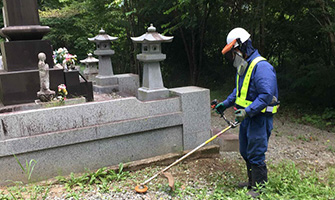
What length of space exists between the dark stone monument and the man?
136 inches

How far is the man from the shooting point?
3.60 metres

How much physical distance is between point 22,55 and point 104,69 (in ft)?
7.65

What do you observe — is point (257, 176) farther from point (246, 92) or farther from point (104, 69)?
point (104, 69)

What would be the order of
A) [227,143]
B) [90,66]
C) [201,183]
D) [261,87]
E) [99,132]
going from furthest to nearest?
[90,66], [227,143], [99,132], [201,183], [261,87]

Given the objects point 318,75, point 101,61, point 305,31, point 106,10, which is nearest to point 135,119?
point 101,61

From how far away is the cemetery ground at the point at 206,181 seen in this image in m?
3.89

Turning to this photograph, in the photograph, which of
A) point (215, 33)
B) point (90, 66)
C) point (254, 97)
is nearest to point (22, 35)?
point (90, 66)

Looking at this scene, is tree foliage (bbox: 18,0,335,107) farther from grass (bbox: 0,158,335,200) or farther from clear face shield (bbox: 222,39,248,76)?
grass (bbox: 0,158,335,200)

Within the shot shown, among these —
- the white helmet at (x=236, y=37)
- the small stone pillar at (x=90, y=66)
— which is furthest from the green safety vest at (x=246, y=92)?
the small stone pillar at (x=90, y=66)

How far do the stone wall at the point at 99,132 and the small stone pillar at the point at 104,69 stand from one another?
268 centimetres

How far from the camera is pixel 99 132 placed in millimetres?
4598

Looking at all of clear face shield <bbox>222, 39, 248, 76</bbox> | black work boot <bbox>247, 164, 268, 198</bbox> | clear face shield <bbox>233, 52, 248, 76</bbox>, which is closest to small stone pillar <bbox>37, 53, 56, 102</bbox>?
clear face shield <bbox>222, 39, 248, 76</bbox>

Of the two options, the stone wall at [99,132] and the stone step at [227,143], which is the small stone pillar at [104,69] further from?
the stone step at [227,143]

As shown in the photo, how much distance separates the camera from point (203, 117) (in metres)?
5.32
